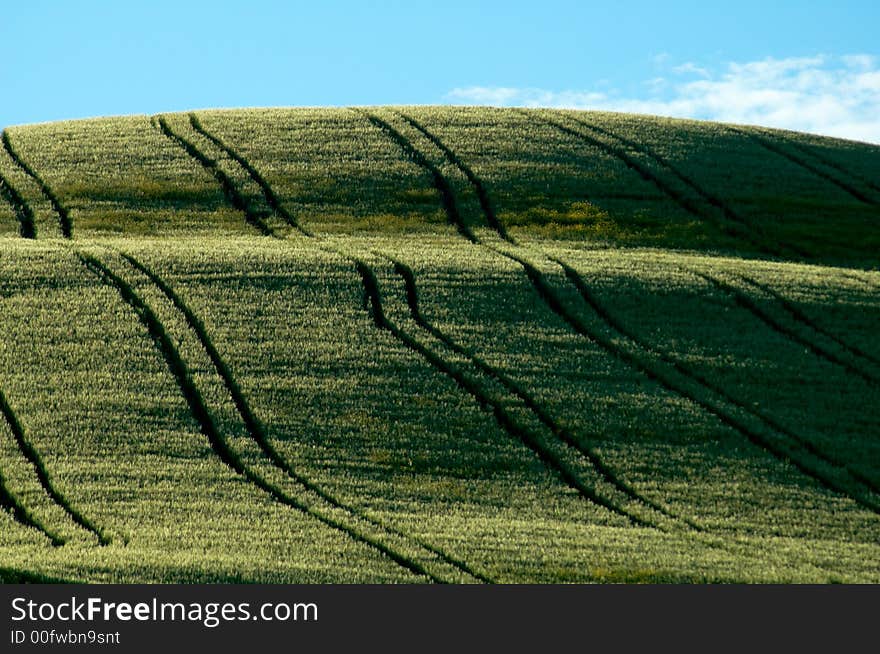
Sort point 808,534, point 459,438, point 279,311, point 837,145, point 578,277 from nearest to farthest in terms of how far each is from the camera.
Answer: point 808,534, point 459,438, point 279,311, point 578,277, point 837,145

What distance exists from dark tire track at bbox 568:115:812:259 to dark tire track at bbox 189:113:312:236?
1199 cm

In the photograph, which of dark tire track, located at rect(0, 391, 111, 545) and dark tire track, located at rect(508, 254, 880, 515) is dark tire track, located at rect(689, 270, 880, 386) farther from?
dark tire track, located at rect(0, 391, 111, 545)

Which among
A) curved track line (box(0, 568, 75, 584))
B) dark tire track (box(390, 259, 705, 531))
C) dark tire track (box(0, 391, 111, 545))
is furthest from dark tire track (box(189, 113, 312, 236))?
curved track line (box(0, 568, 75, 584))

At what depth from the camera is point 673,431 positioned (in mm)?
21375

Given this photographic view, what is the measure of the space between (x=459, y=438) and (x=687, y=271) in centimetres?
1072

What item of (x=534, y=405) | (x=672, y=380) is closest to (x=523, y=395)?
(x=534, y=405)

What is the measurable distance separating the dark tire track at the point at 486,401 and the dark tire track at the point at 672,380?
369 centimetres

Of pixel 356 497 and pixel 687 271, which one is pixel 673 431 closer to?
pixel 356 497

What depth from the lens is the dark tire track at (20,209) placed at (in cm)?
3114

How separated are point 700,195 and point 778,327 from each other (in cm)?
1094

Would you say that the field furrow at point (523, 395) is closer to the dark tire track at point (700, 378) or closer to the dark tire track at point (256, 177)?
the dark tire track at point (700, 378)

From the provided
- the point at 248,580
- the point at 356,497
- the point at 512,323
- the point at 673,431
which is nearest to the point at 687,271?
the point at 512,323

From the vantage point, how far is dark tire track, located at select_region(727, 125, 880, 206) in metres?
38.4

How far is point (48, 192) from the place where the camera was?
112 ft
